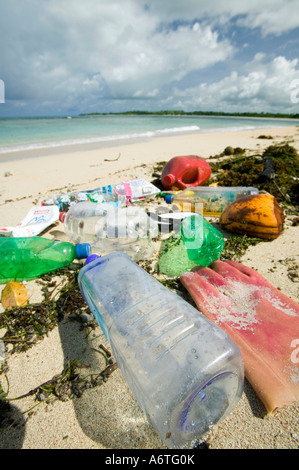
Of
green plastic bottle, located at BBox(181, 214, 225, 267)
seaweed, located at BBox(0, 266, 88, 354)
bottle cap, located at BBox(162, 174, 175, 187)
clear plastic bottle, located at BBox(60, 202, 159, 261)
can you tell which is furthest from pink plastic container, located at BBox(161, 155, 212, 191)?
seaweed, located at BBox(0, 266, 88, 354)

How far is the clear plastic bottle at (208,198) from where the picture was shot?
3.19 meters

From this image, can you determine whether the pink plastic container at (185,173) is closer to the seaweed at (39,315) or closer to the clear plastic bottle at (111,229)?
the clear plastic bottle at (111,229)

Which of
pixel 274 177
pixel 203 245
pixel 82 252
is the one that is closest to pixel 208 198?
pixel 203 245

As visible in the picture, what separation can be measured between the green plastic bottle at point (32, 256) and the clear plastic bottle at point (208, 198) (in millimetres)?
1702

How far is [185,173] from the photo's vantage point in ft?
13.1

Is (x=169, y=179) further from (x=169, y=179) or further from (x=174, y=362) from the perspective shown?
(x=174, y=362)

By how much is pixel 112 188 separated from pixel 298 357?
9.61 ft

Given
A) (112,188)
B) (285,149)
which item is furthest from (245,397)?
(285,149)

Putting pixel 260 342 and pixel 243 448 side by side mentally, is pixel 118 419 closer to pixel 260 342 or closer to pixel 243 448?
pixel 243 448

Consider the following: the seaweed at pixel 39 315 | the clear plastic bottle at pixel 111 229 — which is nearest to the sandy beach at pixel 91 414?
the seaweed at pixel 39 315

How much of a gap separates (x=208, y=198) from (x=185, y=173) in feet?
2.86

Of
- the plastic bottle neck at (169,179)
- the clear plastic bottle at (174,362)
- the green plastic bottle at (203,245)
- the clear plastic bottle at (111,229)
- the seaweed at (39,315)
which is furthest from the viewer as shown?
the plastic bottle neck at (169,179)

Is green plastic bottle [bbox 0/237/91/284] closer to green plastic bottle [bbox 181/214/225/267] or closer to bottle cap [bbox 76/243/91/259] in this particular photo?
bottle cap [bbox 76/243/91/259]

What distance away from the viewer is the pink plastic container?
12.8 ft
